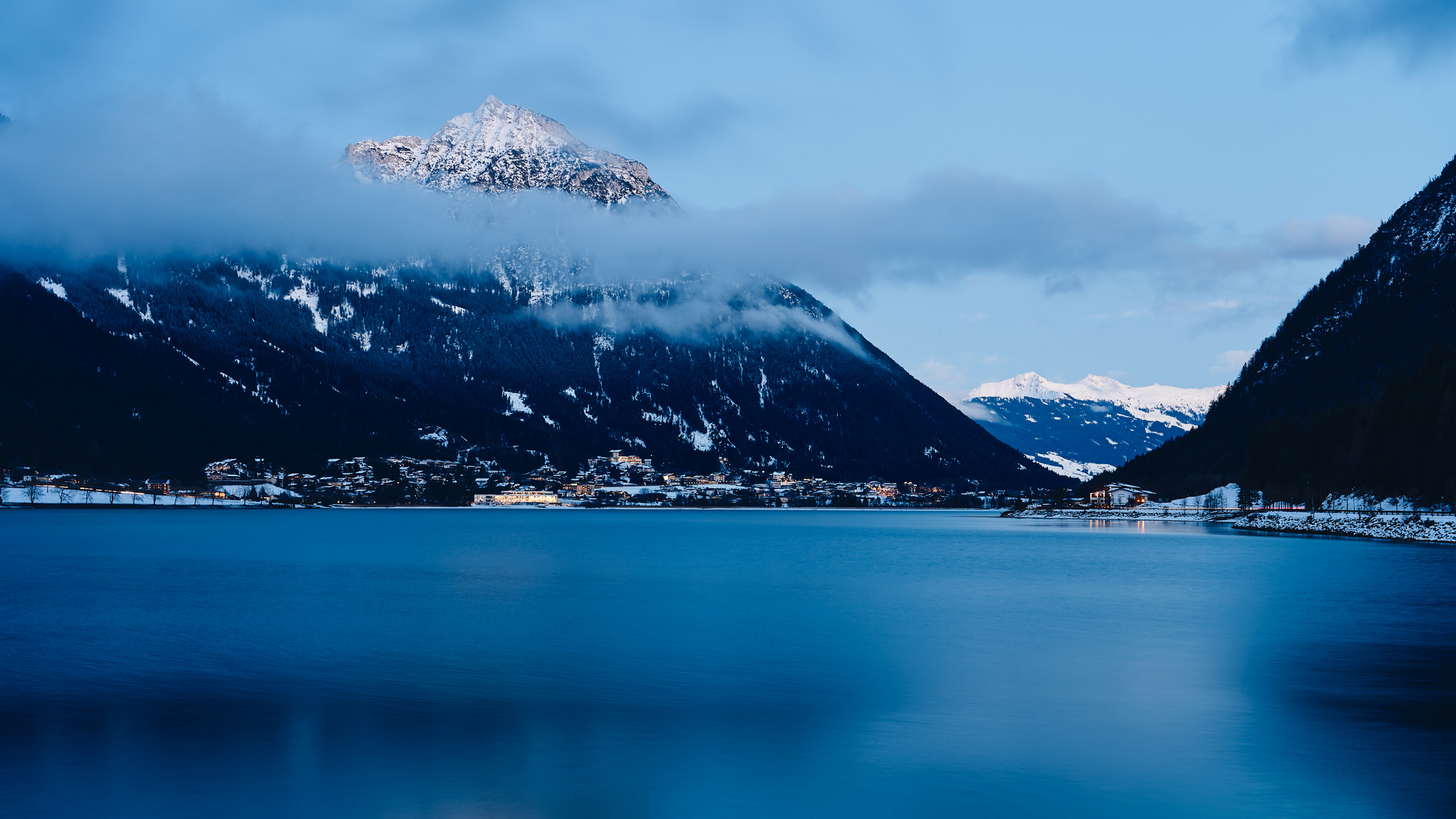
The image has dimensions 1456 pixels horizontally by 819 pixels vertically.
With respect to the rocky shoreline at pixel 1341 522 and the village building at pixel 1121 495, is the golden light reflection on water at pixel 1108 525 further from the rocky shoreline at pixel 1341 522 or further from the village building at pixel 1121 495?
the village building at pixel 1121 495

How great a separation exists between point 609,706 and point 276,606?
23609mm

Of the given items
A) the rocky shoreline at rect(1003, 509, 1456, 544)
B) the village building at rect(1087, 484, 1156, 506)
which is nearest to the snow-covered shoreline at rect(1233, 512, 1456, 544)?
the rocky shoreline at rect(1003, 509, 1456, 544)

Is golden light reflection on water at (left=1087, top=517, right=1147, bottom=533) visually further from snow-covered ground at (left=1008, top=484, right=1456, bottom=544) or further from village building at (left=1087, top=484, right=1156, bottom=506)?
village building at (left=1087, top=484, right=1156, bottom=506)

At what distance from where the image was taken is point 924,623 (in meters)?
38.0

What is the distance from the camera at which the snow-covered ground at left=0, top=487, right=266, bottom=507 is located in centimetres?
18425

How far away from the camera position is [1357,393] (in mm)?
131250

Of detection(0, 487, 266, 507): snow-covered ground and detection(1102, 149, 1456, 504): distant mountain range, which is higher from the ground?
detection(1102, 149, 1456, 504): distant mountain range

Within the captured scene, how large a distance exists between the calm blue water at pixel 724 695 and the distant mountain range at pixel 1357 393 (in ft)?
113

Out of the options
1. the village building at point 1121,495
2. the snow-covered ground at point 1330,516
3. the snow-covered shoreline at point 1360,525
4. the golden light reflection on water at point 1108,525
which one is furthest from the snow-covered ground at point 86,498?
the snow-covered shoreline at point 1360,525

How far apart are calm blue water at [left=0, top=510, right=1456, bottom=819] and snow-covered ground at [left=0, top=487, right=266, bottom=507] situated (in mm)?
154317

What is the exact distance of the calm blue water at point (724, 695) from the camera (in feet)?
52.5

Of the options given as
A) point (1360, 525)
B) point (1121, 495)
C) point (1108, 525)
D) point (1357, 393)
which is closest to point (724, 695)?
point (1360, 525)

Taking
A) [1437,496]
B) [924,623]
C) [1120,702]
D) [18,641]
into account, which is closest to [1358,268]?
[1437,496]

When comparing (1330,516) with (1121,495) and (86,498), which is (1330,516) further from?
(86,498)
